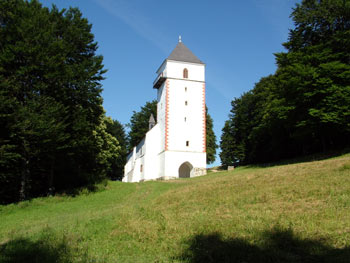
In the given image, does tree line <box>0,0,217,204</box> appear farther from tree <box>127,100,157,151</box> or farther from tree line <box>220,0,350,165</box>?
tree <box>127,100,157,151</box>

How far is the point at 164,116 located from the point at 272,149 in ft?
48.7

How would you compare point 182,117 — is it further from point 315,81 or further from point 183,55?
point 315,81

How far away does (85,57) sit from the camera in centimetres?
2588

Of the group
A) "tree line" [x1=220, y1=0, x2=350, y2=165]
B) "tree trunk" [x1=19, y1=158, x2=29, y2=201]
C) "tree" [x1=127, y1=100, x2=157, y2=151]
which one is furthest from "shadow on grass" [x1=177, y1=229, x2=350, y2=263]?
"tree" [x1=127, y1=100, x2=157, y2=151]

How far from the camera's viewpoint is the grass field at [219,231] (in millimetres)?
8102

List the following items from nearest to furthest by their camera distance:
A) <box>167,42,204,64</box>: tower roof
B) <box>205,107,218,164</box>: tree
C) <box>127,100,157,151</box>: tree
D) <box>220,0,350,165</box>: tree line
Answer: <box>220,0,350,165</box>: tree line < <box>167,42,204,64</box>: tower roof < <box>205,107,218,164</box>: tree < <box>127,100,157,151</box>: tree

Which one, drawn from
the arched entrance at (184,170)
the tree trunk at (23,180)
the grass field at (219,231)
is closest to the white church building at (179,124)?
the arched entrance at (184,170)

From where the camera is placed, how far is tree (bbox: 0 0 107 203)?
20797 mm

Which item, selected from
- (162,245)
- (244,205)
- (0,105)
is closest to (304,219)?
(244,205)

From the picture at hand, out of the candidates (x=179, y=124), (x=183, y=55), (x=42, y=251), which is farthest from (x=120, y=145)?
(x=42, y=251)

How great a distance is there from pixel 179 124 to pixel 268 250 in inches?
1211

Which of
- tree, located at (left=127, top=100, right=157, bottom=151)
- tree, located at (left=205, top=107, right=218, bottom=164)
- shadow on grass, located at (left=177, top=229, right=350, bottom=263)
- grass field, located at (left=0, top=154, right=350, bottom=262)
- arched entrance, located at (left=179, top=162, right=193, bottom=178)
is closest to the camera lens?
shadow on grass, located at (left=177, top=229, right=350, bottom=263)

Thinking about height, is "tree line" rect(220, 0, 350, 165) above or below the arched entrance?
above

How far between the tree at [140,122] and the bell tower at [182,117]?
2201cm
